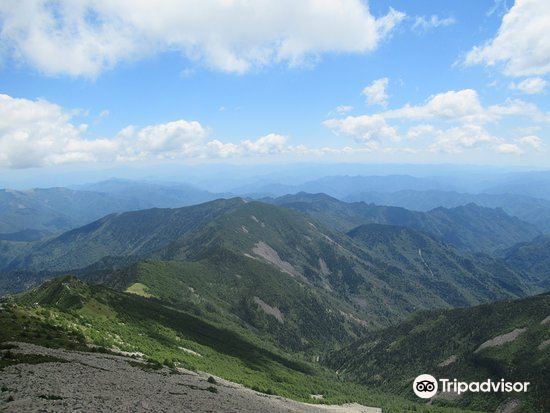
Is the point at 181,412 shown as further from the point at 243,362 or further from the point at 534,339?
the point at 534,339

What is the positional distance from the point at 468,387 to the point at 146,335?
119881 millimetres

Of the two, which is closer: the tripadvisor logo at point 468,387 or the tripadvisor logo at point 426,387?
the tripadvisor logo at point 426,387

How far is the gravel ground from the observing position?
35.5 metres

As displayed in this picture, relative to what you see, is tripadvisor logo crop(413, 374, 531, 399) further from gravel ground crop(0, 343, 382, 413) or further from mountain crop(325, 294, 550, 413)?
gravel ground crop(0, 343, 382, 413)

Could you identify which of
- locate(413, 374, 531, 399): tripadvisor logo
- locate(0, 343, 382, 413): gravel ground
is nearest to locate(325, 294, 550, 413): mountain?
locate(413, 374, 531, 399): tripadvisor logo

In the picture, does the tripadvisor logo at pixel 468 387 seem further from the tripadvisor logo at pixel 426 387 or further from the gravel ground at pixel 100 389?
the gravel ground at pixel 100 389

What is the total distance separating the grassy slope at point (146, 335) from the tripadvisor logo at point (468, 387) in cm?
893

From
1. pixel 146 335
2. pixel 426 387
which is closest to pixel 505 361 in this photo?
pixel 426 387

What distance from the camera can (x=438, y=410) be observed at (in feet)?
413

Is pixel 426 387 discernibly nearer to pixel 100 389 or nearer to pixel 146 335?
pixel 146 335

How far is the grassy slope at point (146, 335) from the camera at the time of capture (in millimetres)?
70875

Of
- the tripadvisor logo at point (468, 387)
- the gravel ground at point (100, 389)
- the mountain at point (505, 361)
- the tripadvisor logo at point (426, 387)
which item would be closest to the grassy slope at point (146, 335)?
the tripadvisor logo at point (426, 387)

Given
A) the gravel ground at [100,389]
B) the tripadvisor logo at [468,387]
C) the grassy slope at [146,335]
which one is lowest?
the tripadvisor logo at [468,387]

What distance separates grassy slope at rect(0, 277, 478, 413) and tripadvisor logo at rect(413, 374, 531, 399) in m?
8.93
